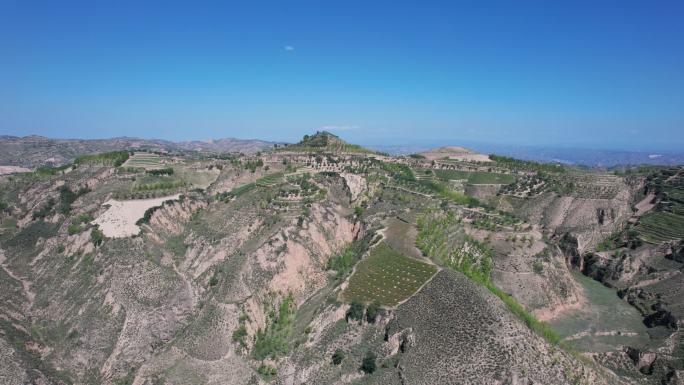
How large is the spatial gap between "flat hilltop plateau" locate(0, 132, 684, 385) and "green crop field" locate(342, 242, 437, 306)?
344 mm

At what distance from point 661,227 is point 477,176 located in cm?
4159

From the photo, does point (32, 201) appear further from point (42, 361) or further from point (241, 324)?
point (241, 324)

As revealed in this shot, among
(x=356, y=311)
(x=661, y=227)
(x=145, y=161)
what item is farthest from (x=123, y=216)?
(x=661, y=227)

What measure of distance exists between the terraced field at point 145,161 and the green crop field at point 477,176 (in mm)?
72021

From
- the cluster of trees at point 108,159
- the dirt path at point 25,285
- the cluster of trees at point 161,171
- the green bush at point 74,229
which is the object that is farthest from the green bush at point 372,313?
the cluster of trees at point 108,159

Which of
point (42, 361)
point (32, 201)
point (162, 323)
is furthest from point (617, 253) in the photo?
point (32, 201)

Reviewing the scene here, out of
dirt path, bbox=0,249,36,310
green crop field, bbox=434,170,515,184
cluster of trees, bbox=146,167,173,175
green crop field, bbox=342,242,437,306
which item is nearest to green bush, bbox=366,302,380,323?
green crop field, bbox=342,242,437,306

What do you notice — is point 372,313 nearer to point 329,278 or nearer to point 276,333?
point 276,333

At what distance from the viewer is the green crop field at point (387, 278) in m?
51.6

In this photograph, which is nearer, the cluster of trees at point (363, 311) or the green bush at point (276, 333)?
the cluster of trees at point (363, 311)

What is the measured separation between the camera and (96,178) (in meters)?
88.9

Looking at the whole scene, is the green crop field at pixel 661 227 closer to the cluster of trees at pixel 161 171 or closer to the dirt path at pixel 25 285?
the cluster of trees at pixel 161 171

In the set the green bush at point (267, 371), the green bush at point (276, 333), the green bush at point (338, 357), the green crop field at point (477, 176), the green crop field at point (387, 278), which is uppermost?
the green crop field at point (477, 176)

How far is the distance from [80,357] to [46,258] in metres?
27.1
